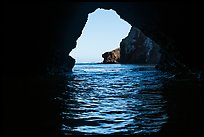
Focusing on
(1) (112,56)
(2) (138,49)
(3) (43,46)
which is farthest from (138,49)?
(3) (43,46)

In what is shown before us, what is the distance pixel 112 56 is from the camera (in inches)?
5300

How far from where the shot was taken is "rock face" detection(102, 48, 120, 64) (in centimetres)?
13362

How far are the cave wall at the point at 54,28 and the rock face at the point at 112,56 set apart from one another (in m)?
100.0

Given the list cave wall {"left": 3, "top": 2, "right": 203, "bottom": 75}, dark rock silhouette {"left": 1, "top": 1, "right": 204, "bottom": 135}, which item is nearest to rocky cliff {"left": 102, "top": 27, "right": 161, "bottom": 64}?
dark rock silhouette {"left": 1, "top": 1, "right": 204, "bottom": 135}

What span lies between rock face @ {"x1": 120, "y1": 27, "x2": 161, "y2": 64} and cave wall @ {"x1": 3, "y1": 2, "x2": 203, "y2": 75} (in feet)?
224

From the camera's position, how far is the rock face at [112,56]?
438ft

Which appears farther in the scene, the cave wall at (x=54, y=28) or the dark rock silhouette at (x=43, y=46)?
the cave wall at (x=54, y=28)

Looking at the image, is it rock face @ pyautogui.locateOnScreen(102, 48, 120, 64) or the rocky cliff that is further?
rock face @ pyautogui.locateOnScreen(102, 48, 120, 64)

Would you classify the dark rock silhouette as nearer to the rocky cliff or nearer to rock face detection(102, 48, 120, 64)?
the rocky cliff

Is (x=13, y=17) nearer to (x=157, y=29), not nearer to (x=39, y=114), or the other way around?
(x=39, y=114)

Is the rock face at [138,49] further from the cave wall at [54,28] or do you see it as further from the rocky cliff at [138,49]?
the cave wall at [54,28]

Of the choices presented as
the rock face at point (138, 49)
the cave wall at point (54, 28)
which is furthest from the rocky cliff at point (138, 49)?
the cave wall at point (54, 28)

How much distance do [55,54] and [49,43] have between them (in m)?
5.36

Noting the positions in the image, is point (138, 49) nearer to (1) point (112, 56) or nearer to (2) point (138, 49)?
(2) point (138, 49)
